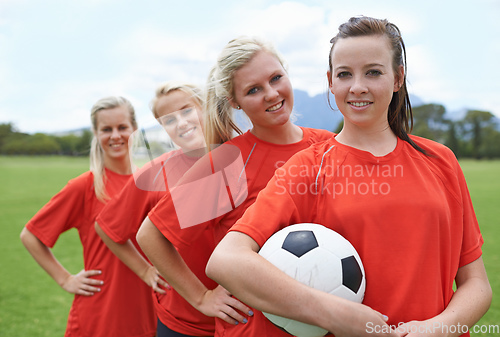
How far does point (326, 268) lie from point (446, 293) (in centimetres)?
48

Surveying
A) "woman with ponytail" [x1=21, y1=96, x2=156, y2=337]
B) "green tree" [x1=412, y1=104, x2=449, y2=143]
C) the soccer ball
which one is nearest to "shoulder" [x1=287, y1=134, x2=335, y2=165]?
the soccer ball

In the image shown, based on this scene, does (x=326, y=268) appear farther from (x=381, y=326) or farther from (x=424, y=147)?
(x=424, y=147)

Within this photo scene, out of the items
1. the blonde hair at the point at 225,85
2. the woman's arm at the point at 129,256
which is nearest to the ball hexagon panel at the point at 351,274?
the blonde hair at the point at 225,85

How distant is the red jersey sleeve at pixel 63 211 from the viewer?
3148 mm

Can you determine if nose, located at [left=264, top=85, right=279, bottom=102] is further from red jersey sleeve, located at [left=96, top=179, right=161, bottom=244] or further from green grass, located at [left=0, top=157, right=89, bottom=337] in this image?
green grass, located at [left=0, top=157, right=89, bottom=337]

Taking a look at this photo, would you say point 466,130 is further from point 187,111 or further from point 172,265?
point 172,265

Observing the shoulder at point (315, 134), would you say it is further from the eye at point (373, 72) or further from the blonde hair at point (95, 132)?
the blonde hair at point (95, 132)

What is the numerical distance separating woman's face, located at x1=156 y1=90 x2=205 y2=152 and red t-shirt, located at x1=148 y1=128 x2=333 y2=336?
0.62 meters

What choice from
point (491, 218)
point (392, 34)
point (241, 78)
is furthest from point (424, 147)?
point (491, 218)

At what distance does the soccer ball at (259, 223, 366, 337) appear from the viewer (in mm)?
1372

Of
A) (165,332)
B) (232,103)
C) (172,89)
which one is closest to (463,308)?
(232,103)

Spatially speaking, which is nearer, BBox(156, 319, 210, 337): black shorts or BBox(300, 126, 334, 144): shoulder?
BBox(300, 126, 334, 144): shoulder

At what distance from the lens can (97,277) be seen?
10.1 ft

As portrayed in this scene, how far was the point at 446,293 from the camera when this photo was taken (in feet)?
4.94
